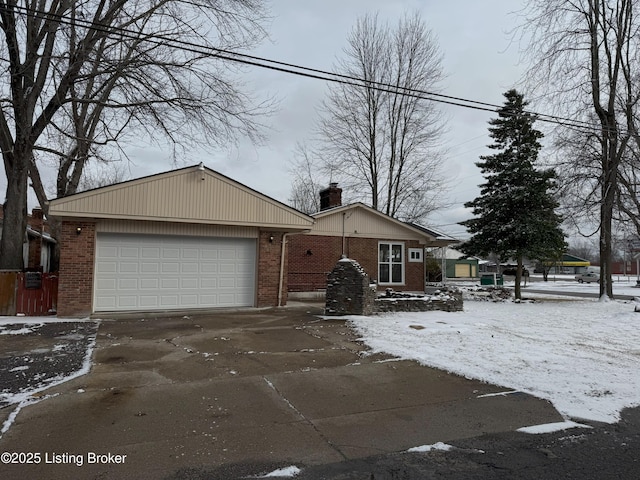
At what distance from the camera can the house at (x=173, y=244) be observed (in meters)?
11.3

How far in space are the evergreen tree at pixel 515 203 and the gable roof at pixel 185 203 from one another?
1021cm

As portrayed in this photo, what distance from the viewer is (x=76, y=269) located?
1134 centimetres

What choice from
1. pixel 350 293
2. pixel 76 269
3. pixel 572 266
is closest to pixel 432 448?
pixel 350 293

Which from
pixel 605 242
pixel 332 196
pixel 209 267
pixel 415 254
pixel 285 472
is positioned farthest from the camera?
pixel 332 196

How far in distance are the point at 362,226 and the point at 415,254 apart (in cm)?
322

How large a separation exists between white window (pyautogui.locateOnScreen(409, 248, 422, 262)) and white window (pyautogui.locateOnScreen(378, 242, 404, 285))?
0.47 metres

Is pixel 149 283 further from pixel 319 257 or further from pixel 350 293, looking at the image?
pixel 319 257

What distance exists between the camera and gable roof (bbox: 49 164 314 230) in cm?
1114

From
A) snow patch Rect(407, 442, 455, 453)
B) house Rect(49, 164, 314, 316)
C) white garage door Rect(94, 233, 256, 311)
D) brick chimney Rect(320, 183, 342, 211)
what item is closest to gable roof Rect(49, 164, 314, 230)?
house Rect(49, 164, 314, 316)

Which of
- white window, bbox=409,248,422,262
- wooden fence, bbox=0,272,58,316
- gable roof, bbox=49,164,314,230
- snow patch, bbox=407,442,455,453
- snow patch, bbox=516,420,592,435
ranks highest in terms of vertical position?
gable roof, bbox=49,164,314,230

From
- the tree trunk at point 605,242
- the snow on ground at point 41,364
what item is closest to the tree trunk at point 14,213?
the snow on ground at point 41,364

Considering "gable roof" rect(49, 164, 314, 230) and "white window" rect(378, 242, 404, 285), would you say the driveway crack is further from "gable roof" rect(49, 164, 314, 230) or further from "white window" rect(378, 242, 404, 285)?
"white window" rect(378, 242, 404, 285)

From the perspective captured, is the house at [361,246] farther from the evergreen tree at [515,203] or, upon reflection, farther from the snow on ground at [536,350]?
the snow on ground at [536,350]

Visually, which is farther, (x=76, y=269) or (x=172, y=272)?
(x=172, y=272)
